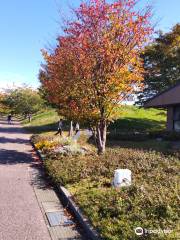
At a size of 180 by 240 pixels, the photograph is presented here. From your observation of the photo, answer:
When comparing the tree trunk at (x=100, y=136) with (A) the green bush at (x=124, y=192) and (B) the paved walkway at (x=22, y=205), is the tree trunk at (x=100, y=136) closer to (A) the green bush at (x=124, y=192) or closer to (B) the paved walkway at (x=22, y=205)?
(A) the green bush at (x=124, y=192)

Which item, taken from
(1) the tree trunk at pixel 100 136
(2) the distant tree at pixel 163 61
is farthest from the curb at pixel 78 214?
(2) the distant tree at pixel 163 61

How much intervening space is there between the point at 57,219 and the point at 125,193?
1.56 meters

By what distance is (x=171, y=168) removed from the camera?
9.94m

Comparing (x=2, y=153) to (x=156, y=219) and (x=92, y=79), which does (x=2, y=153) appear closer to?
(x=92, y=79)

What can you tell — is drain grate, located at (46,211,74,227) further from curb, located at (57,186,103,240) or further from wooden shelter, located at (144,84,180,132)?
wooden shelter, located at (144,84,180,132)

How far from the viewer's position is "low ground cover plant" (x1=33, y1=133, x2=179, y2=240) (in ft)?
19.2

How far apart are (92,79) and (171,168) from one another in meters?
5.18

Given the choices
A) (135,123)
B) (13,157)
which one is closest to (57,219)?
(13,157)

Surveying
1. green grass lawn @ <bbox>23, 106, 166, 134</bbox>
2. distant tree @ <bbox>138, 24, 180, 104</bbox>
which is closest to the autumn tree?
green grass lawn @ <bbox>23, 106, 166, 134</bbox>

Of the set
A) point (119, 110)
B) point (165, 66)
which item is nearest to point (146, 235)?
point (119, 110)

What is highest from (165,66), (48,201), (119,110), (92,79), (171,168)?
(165,66)

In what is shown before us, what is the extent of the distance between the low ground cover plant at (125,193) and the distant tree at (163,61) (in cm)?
2053

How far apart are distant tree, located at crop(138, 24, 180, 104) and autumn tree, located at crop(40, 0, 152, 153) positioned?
1711 cm

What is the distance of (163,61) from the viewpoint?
103 ft
